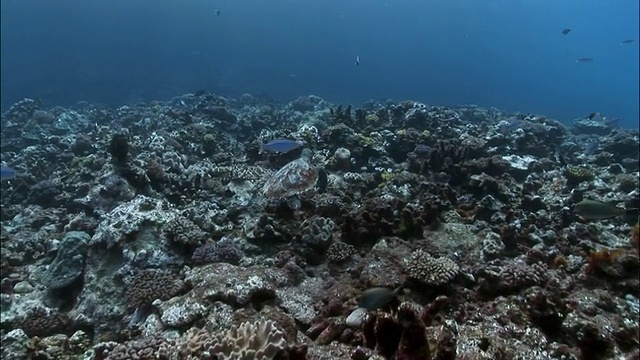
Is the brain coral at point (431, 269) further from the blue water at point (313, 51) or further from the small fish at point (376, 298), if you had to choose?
the blue water at point (313, 51)

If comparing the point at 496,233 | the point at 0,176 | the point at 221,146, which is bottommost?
the point at 496,233

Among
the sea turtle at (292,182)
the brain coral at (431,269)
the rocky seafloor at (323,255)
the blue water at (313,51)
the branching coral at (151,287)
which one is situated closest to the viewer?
the rocky seafloor at (323,255)

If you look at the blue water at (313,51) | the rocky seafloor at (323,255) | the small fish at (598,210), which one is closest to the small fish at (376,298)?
the rocky seafloor at (323,255)

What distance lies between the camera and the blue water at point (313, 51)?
178 feet

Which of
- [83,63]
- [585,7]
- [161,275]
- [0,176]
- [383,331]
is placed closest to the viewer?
[383,331]

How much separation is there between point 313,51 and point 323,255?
109442 millimetres

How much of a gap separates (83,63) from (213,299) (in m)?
66.6

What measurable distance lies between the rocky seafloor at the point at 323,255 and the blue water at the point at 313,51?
33976mm

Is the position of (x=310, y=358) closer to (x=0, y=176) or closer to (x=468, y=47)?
(x=0, y=176)

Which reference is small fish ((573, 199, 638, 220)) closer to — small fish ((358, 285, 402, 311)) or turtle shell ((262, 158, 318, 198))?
small fish ((358, 285, 402, 311))

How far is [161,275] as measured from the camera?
6195 mm

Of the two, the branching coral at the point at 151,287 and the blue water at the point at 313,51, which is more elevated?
the blue water at the point at 313,51

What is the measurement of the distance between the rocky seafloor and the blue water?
111ft

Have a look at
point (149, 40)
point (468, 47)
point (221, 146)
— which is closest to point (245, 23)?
point (149, 40)
